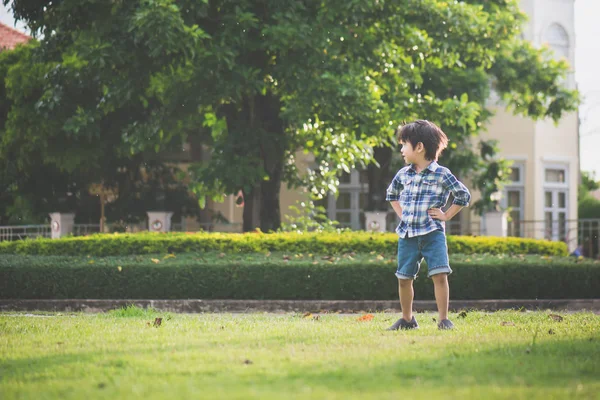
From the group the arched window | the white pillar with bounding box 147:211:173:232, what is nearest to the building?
the arched window

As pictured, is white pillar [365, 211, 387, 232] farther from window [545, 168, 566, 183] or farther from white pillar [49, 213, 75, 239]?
window [545, 168, 566, 183]

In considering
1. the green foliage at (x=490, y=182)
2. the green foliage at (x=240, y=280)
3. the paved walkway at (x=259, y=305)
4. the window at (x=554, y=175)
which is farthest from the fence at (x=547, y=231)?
the paved walkway at (x=259, y=305)

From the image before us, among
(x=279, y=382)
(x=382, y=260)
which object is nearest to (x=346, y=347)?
(x=279, y=382)

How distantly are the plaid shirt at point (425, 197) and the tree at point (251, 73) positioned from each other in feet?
29.2

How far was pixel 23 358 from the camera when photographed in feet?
19.8

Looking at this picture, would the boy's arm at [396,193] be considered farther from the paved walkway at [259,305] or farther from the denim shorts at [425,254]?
the paved walkway at [259,305]

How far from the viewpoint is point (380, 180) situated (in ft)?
98.8

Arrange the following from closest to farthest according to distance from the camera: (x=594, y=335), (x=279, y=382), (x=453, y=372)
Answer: (x=279, y=382) < (x=453, y=372) < (x=594, y=335)

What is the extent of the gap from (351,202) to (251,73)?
16978 millimetres

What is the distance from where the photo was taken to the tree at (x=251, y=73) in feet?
57.4

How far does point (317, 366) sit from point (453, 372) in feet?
2.54

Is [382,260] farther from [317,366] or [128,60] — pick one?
[317,366]

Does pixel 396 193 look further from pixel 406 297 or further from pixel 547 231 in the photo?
pixel 547 231

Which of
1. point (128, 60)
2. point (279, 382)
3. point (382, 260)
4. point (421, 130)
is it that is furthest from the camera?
point (128, 60)
